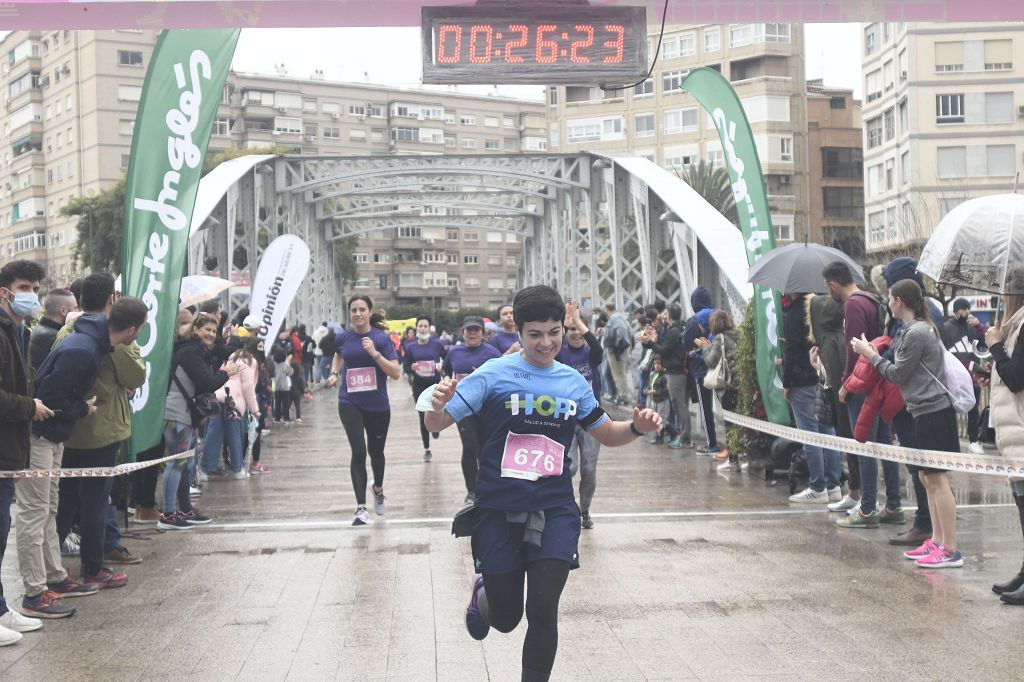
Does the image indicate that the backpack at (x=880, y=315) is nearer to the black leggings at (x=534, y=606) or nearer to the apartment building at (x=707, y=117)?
the black leggings at (x=534, y=606)

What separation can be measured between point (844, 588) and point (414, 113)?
350 feet

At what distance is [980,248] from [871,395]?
1277mm

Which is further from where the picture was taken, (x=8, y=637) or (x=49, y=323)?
(x=49, y=323)

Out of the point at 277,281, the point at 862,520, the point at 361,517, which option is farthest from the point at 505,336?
the point at 277,281

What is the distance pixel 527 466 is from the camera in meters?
4.82

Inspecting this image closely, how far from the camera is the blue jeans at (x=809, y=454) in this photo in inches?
430

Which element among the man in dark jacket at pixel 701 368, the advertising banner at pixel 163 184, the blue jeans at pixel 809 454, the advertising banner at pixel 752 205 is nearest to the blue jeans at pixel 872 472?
the blue jeans at pixel 809 454

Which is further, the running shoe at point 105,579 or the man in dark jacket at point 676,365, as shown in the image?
the man in dark jacket at point 676,365

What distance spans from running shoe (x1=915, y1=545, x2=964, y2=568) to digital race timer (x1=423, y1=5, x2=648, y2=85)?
12.3 feet

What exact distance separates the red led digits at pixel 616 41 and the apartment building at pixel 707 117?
61.6m

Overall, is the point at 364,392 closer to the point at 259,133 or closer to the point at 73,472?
the point at 73,472

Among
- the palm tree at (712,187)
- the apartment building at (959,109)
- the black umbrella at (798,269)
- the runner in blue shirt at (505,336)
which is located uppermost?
the apartment building at (959,109)

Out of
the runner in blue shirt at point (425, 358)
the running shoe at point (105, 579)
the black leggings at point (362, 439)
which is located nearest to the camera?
the running shoe at point (105, 579)

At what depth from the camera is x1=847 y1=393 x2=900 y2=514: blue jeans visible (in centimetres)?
953
